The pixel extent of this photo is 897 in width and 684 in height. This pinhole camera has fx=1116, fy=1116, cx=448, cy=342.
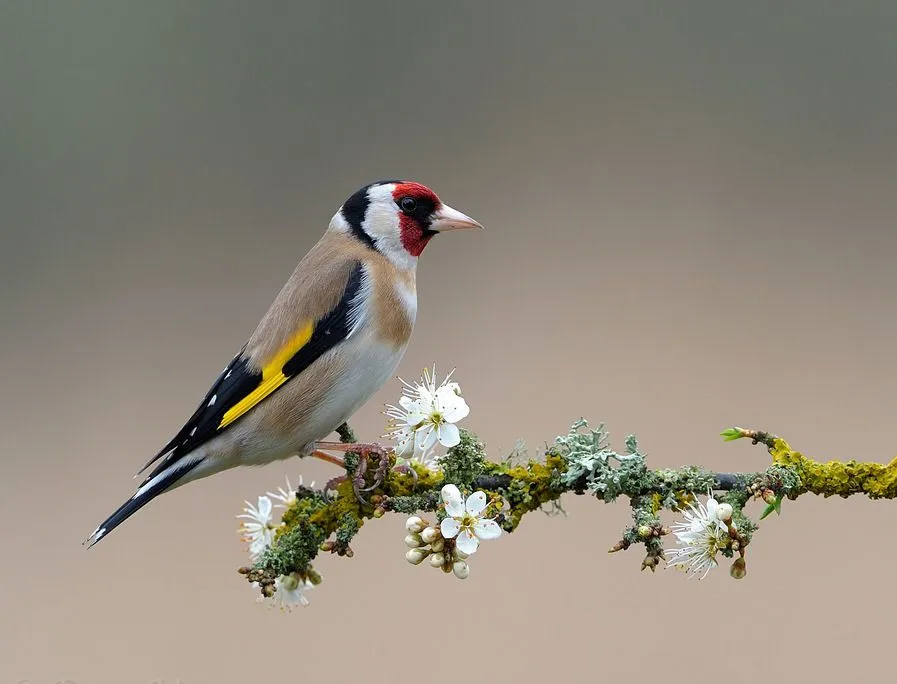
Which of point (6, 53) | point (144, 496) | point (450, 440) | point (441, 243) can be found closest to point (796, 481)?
point (450, 440)

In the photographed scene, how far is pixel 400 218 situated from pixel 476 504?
1.12 metres

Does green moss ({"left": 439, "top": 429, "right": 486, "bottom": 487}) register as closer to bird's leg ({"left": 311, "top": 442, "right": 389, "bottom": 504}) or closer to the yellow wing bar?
bird's leg ({"left": 311, "top": 442, "right": 389, "bottom": 504})

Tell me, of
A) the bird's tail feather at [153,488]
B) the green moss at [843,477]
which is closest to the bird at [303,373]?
the bird's tail feather at [153,488]

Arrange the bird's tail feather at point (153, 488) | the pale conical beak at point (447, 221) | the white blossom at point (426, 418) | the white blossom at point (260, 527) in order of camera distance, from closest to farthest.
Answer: the white blossom at point (426, 418)
the white blossom at point (260, 527)
the bird's tail feather at point (153, 488)
the pale conical beak at point (447, 221)

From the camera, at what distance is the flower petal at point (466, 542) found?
166 centimetres

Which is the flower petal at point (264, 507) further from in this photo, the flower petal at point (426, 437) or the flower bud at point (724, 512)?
the flower bud at point (724, 512)

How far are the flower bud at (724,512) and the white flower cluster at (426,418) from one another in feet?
1.39

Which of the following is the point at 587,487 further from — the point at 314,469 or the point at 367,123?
the point at 367,123

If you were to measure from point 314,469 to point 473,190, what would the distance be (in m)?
2.16

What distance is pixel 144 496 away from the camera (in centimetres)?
226

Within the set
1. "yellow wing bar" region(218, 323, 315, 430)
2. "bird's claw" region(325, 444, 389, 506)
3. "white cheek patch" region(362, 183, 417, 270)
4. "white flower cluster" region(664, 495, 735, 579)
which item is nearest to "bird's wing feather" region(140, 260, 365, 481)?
"yellow wing bar" region(218, 323, 315, 430)

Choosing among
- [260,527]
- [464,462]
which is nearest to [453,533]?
[464,462]

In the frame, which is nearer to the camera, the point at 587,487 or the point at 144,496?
the point at 587,487

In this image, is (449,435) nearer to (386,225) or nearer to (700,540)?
(700,540)
